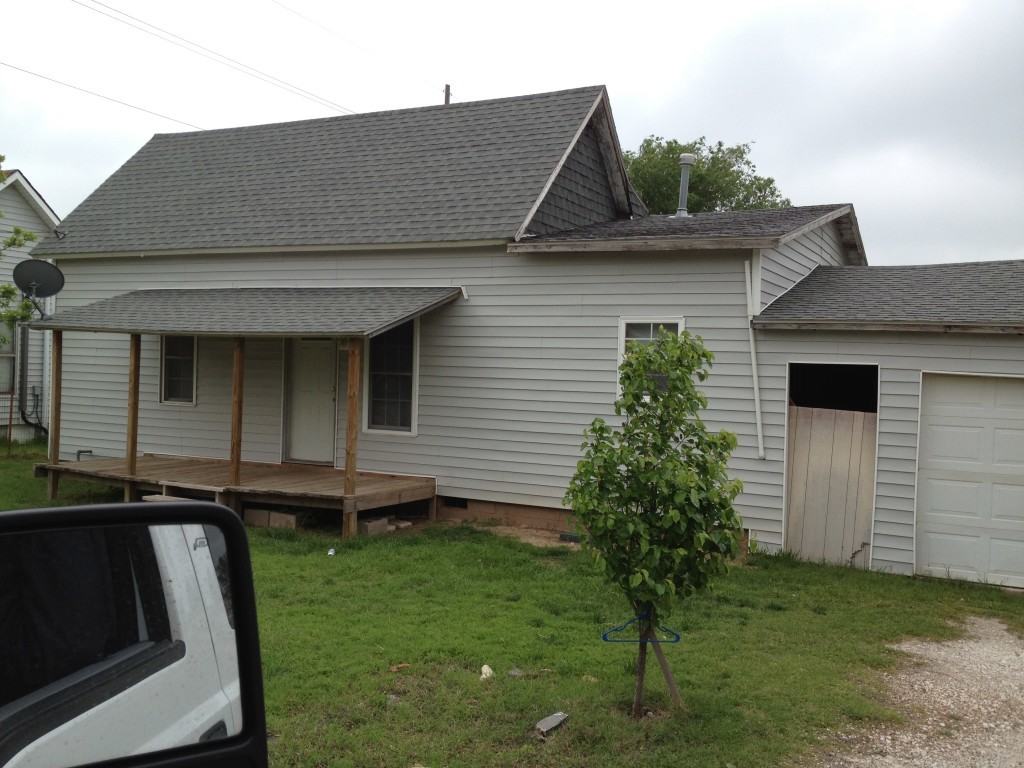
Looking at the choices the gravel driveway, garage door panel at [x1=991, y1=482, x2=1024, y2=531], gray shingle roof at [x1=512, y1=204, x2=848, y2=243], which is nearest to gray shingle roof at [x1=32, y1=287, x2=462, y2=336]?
gray shingle roof at [x1=512, y1=204, x2=848, y2=243]

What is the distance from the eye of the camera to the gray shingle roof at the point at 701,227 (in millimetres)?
10523

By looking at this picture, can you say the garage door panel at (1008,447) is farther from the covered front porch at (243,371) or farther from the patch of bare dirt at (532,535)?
the covered front porch at (243,371)

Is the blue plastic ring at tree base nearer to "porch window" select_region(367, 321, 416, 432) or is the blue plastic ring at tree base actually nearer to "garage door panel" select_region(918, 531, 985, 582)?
"garage door panel" select_region(918, 531, 985, 582)

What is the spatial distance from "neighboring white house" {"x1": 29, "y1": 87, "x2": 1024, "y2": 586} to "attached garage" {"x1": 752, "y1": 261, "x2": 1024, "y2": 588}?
0.02m

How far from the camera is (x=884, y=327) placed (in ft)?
31.8

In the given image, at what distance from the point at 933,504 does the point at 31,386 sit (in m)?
18.0

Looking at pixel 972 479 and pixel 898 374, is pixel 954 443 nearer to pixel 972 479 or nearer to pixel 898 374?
pixel 972 479

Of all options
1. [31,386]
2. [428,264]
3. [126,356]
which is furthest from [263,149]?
[31,386]

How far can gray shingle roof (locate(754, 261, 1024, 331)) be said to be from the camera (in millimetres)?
9516

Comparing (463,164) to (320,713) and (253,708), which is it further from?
(253,708)

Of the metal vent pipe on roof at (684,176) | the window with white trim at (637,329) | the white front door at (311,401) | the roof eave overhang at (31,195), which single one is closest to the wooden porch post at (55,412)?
the white front door at (311,401)

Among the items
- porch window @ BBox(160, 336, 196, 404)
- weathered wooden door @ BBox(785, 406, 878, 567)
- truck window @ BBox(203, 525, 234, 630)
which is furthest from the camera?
porch window @ BBox(160, 336, 196, 404)

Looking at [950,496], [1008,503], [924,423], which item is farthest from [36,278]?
A: [1008,503]

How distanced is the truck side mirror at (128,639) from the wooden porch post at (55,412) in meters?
12.6
